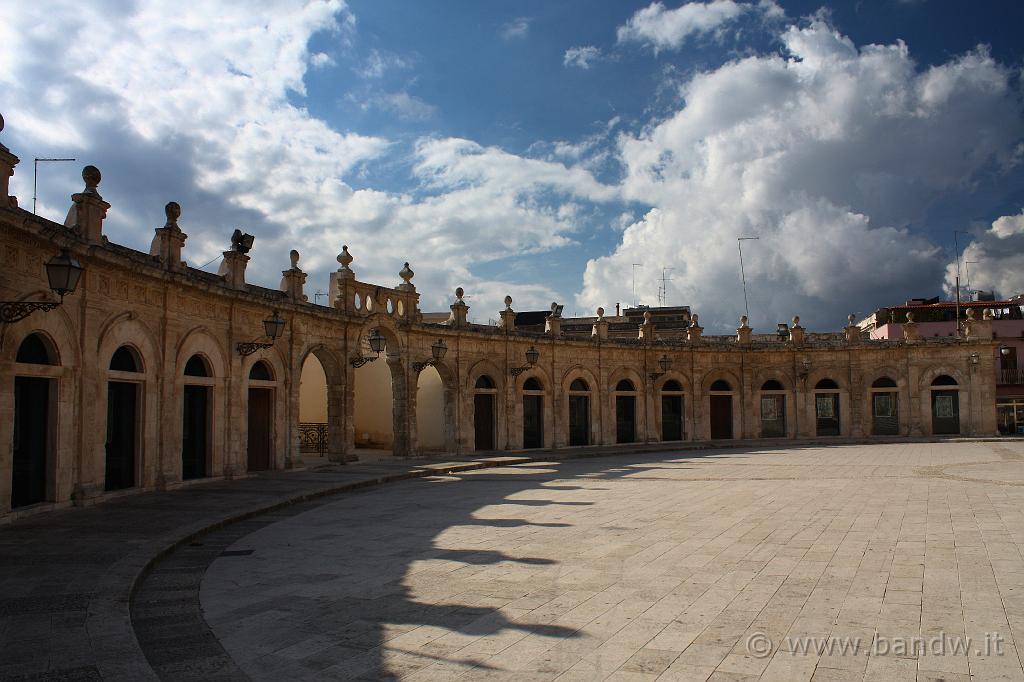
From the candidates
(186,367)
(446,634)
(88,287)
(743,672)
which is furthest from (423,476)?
(743,672)

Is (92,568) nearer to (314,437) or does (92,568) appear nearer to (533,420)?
(314,437)

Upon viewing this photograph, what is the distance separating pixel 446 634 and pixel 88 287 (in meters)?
10.2

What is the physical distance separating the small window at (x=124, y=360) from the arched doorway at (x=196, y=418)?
5.41 ft

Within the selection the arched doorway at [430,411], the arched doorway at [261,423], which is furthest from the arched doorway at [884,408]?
the arched doorway at [261,423]

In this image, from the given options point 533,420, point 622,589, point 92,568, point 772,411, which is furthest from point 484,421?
point 622,589

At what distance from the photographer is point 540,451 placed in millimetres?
27625

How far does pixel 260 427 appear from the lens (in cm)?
1903

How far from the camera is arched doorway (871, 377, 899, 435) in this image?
34.5 meters

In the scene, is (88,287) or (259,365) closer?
(88,287)

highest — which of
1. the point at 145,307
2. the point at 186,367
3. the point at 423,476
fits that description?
the point at 145,307

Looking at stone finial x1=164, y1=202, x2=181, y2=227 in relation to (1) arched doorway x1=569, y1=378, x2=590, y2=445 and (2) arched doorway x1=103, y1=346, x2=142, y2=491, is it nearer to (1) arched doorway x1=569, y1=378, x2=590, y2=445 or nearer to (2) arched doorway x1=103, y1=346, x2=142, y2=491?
(2) arched doorway x1=103, y1=346, x2=142, y2=491

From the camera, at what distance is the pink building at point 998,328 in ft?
141

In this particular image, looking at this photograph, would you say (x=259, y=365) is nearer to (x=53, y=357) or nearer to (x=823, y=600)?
(x=53, y=357)

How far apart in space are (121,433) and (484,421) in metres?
15.2
